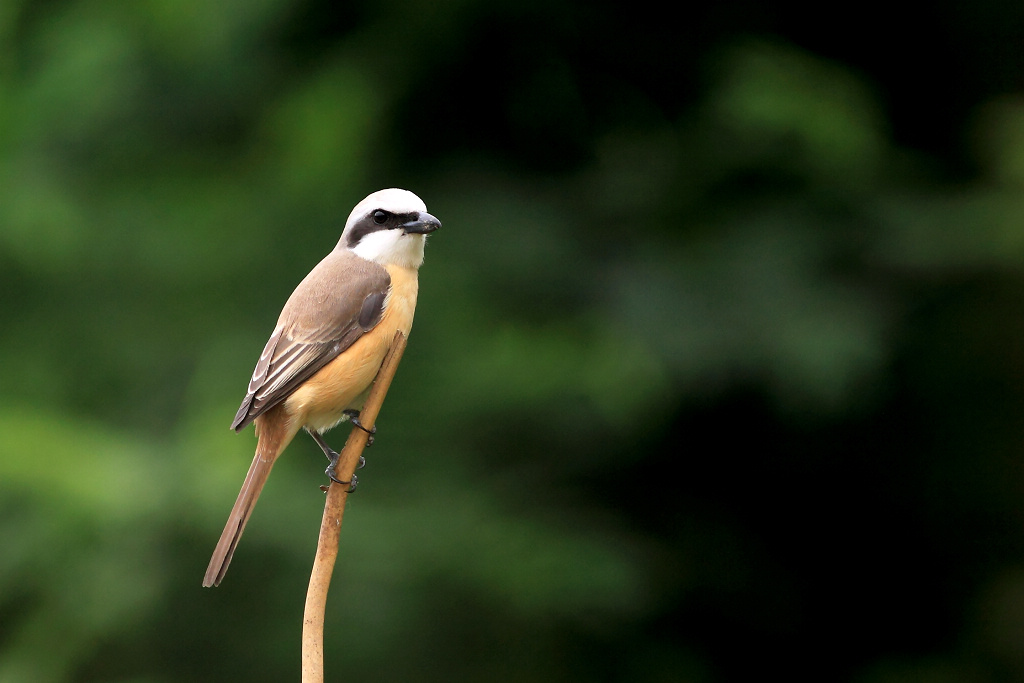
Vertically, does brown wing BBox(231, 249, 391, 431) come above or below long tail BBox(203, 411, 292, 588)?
above

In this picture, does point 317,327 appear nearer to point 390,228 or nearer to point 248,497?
point 390,228

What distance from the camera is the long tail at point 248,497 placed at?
2.05 metres

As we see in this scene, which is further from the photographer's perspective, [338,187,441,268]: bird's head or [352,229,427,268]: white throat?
[352,229,427,268]: white throat

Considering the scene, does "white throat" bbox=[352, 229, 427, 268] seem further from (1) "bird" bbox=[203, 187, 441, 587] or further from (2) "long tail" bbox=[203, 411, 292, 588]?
(2) "long tail" bbox=[203, 411, 292, 588]

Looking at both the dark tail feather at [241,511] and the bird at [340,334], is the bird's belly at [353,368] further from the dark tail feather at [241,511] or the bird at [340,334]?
the dark tail feather at [241,511]

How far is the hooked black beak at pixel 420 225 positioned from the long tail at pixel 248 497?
27.6 inches

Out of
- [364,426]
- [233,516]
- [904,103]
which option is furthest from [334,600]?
[904,103]

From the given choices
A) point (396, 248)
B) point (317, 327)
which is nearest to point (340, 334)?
point (317, 327)

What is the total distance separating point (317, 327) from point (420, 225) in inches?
19.4

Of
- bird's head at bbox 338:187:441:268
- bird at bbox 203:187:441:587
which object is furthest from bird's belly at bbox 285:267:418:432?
bird's head at bbox 338:187:441:268

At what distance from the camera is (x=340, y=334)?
10.0 ft

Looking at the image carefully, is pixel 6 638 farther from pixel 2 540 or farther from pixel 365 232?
pixel 365 232

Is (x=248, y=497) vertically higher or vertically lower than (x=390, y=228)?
lower

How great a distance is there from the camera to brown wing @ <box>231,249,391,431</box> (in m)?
2.98
